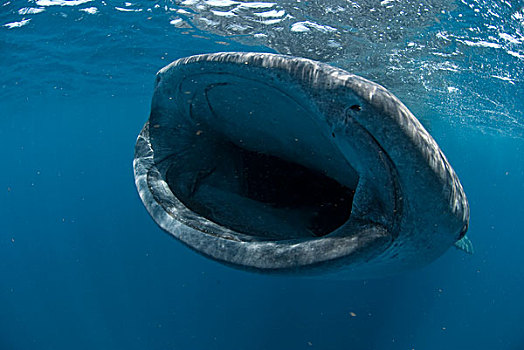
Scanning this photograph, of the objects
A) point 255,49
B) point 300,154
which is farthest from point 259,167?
point 255,49

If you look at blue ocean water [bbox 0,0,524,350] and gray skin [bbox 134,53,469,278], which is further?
blue ocean water [bbox 0,0,524,350]

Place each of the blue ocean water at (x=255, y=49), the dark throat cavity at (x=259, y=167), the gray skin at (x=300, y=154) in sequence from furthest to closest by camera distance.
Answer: the blue ocean water at (x=255, y=49), the dark throat cavity at (x=259, y=167), the gray skin at (x=300, y=154)

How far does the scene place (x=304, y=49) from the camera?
9.73 metres

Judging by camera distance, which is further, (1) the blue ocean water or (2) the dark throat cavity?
(1) the blue ocean water

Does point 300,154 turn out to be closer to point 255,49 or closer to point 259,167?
point 259,167

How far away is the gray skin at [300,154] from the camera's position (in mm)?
1366

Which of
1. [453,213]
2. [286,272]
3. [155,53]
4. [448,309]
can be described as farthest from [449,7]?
[448,309]

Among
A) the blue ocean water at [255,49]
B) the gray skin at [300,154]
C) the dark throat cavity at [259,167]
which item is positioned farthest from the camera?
the blue ocean water at [255,49]

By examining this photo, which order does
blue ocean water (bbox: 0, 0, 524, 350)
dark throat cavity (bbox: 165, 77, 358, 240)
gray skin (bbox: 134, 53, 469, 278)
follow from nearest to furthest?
1. gray skin (bbox: 134, 53, 469, 278)
2. dark throat cavity (bbox: 165, 77, 358, 240)
3. blue ocean water (bbox: 0, 0, 524, 350)

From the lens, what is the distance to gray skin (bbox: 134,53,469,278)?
4.48 ft

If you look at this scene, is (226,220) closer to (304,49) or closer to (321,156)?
(321,156)

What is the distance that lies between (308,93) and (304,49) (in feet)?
29.3

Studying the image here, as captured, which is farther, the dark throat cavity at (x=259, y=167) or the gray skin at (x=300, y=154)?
the dark throat cavity at (x=259, y=167)

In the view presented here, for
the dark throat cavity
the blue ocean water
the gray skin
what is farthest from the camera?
the blue ocean water
